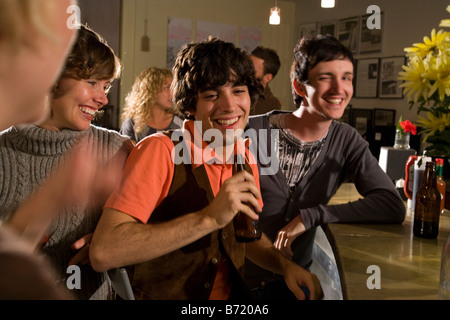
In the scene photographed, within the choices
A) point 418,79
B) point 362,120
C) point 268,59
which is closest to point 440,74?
point 418,79

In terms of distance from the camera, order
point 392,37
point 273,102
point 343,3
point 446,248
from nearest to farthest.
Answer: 1. point 446,248
2. point 273,102
3. point 392,37
4. point 343,3

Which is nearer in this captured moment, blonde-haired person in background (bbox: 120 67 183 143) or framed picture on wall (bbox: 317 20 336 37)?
blonde-haired person in background (bbox: 120 67 183 143)

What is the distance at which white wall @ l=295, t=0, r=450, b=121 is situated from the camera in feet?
13.7

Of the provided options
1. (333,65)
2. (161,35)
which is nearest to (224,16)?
(161,35)

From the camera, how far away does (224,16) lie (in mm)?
5281

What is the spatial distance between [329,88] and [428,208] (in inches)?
22.5

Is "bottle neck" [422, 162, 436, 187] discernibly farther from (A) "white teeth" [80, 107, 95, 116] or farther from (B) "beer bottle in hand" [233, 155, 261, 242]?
(A) "white teeth" [80, 107, 95, 116]

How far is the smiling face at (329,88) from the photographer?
163cm

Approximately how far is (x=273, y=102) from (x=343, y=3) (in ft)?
9.04

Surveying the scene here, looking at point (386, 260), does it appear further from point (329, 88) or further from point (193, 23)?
point (193, 23)

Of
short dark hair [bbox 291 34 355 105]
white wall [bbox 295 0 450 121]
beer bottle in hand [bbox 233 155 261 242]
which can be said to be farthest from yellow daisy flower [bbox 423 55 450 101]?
white wall [bbox 295 0 450 121]

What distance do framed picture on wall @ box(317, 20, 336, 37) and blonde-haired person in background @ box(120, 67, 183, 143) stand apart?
287 centimetres

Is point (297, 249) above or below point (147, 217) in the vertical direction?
below
